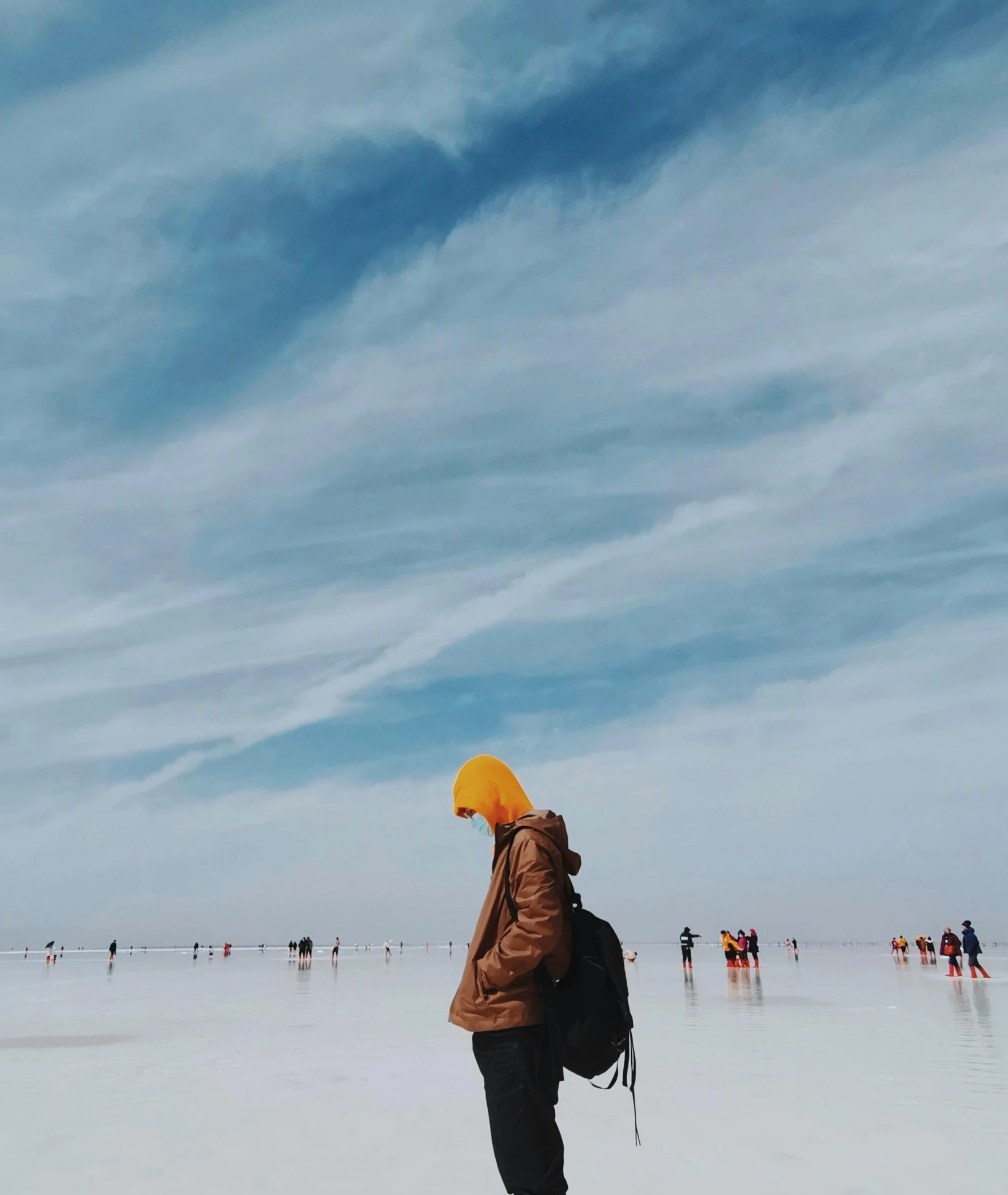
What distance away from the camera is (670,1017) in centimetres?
1603

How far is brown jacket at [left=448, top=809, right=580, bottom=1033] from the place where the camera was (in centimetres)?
346

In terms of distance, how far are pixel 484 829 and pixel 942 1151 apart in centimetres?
468

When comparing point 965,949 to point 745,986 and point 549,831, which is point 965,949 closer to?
point 745,986

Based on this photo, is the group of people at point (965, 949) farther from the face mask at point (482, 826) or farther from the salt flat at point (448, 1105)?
the face mask at point (482, 826)

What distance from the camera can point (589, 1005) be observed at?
351 cm

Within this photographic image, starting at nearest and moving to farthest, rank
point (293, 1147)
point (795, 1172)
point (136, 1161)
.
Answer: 1. point (795, 1172)
2. point (136, 1161)
3. point (293, 1147)

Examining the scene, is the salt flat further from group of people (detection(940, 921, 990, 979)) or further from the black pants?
group of people (detection(940, 921, 990, 979))

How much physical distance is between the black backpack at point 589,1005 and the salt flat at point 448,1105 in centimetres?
256

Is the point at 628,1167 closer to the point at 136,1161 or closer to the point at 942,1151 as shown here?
the point at 942,1151

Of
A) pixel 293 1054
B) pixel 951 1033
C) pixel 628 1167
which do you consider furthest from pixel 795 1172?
pixel 951 1033

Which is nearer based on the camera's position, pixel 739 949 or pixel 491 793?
pixel 491 793

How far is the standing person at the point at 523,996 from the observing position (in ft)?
11.2

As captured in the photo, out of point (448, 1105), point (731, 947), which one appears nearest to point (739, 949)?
point (731, 947)

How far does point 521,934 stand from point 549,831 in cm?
42
